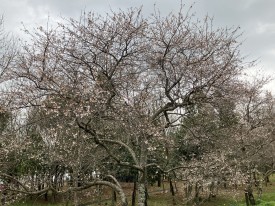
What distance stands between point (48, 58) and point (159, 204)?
22951mm

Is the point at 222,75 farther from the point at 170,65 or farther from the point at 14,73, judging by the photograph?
the point at 14,73

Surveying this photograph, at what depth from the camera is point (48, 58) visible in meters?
10.5

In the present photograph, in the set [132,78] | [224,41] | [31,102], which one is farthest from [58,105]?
[224,41]

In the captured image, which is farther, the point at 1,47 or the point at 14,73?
Answer: the point at 1,47

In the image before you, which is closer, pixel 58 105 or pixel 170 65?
pixel 58 105

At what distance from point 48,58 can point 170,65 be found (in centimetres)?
394

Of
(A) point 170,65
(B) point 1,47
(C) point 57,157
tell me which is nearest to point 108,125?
(A) point 170,65

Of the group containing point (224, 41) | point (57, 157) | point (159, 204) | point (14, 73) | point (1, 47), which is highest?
point (1, 47)

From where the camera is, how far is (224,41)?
12.2 meters

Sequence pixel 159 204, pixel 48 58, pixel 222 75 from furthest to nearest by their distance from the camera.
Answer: pixel 159 204 → pixel 222 75 → pixel 48 58

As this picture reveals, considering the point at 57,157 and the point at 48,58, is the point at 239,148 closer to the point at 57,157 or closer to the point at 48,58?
the point at 57,157

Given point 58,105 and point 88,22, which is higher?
point 88,22

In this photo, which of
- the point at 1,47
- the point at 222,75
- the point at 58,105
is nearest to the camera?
the point at 58,105

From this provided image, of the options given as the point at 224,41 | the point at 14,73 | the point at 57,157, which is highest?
the point at 224,41
